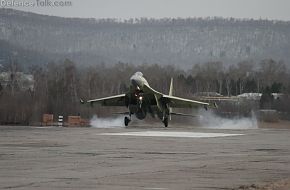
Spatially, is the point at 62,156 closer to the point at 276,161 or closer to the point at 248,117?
the point at 276,161

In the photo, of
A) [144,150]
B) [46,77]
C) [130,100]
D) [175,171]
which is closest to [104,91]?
[46,77]

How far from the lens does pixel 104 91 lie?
102m

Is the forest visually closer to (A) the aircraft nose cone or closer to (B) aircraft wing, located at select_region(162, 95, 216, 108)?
(B) aircraft wing, located at select_region(162, 95, 216, 108)

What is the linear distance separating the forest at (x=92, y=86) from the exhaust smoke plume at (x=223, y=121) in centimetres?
1003

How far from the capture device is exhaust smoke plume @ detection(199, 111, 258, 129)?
60688mm

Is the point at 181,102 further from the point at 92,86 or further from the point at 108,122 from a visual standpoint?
the point at 92,86

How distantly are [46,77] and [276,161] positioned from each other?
92.2 meters

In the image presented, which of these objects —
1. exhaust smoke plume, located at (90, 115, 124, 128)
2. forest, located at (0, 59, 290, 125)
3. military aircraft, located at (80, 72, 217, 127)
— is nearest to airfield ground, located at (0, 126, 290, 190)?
military aircraft, located at (80, 72, 217, 127)

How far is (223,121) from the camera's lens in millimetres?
63812

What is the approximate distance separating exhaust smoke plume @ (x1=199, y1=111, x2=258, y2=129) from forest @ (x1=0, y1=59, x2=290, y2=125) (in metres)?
10.0

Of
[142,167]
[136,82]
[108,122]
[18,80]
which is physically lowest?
[108,122]

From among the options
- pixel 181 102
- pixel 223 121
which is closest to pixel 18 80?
pixel 223 121

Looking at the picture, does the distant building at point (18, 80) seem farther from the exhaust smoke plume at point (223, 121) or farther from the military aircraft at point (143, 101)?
the military aircraft at point (143, 101)

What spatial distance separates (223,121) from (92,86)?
44.9m
